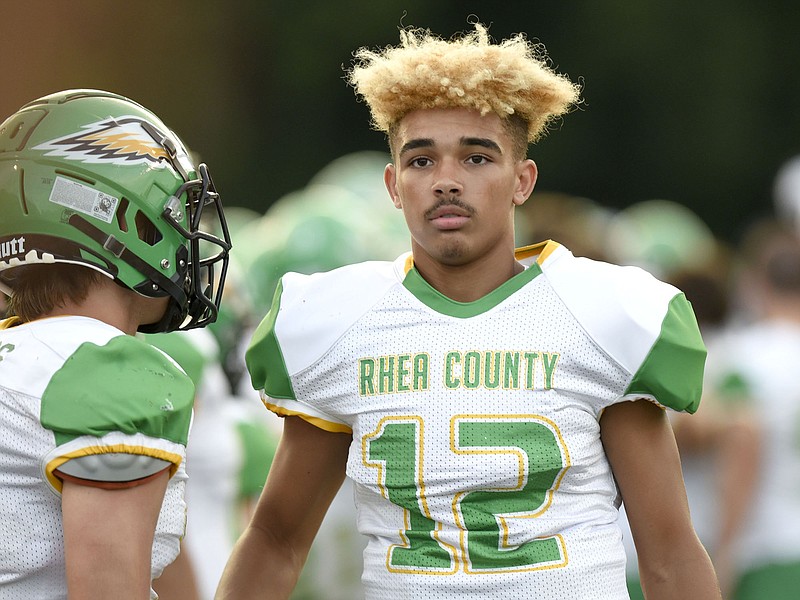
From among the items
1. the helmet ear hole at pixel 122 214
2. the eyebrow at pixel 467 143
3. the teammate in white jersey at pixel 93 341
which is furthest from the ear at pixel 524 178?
the helmet ear hole at pixel 122 214

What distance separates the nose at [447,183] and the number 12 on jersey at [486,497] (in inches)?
21.7

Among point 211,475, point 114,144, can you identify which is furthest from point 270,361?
point 211,475

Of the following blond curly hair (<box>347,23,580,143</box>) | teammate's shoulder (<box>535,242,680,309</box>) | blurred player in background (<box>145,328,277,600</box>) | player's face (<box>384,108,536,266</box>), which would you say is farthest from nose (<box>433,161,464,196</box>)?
blurred player in background (<box>145,328,277,600</box>)

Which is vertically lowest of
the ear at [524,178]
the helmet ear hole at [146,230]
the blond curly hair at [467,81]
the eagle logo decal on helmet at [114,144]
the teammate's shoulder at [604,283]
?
the helmet ear hole at [146,230]

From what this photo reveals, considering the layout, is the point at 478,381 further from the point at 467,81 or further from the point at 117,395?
the point at 117,395

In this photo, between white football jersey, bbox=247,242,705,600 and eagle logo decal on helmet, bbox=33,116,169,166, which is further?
white football jersey, bbox=247,242,705,600

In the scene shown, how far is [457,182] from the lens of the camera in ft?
11.1

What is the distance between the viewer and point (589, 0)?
19500 millimetres

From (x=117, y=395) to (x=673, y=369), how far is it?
51.7 inches

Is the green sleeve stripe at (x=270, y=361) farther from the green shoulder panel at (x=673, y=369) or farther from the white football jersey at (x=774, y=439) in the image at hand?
the white football jersey at (x=774, y=439)

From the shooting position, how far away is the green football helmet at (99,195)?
9.50ft

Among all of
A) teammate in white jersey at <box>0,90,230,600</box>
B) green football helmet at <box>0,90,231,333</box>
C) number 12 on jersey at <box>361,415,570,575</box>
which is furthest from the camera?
number 12 on jersey at <box>361,415,570,575</box>

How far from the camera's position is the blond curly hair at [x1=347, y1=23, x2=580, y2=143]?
11.2 ft

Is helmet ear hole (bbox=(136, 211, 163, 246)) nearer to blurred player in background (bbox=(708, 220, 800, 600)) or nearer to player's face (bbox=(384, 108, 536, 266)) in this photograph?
player's face (bbox=(384, 108, 536, 266))
